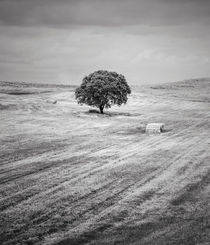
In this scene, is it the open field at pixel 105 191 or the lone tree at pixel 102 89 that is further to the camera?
the lone tree at pixel 102 89

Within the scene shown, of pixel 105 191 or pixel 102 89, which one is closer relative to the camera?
pixel 105 191

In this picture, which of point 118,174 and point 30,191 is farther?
point 118,174

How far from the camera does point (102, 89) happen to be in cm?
5088

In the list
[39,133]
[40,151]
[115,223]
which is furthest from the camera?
[39,133]

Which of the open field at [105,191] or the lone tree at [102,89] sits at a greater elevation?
the lone tree at [102,89]

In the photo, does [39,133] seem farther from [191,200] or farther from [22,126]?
[191,200]

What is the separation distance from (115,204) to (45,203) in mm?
2926

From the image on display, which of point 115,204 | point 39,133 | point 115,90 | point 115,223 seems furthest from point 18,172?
point 115,90

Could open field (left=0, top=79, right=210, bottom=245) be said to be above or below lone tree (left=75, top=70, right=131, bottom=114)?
below

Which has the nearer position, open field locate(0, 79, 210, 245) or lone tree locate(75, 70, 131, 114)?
open field locate(0, 79, 210, 245)

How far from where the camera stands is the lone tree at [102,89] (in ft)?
168

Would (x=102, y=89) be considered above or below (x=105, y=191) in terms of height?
above

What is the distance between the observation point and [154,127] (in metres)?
32.3

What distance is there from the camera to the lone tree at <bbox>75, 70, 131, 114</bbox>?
51.3 metres
